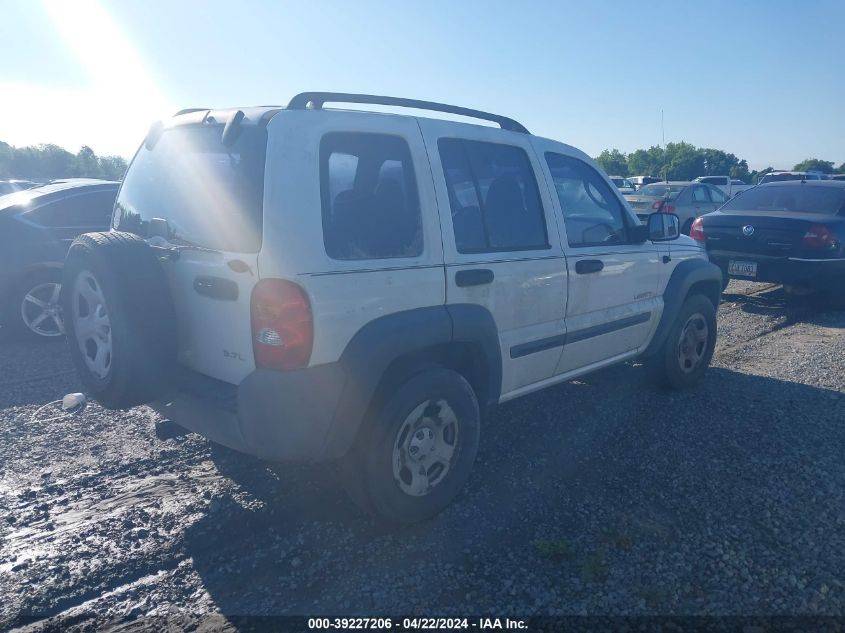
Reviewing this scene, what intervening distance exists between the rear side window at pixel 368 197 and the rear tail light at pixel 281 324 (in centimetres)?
29

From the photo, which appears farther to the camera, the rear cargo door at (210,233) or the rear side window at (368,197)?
the rear side window at (368,197)

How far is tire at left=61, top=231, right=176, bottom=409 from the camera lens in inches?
115

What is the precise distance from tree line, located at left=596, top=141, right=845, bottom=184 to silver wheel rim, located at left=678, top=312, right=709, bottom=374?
4706 centimetres

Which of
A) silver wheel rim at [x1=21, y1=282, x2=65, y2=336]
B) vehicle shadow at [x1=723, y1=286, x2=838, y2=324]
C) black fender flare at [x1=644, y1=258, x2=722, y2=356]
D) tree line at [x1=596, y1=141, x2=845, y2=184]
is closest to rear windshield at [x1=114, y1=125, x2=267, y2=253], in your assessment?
black fender flare at [x1=644, y1=258, x2=722, y2=356]

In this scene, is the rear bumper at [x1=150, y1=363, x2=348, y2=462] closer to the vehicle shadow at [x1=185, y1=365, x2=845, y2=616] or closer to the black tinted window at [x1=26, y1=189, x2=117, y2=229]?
the vehicle shadow at [x1=185, y1=365, x2=845, y2=616]

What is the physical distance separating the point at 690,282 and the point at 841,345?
2.82m

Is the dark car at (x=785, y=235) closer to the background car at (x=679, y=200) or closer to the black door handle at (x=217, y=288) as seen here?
the background car at (x=679, y=200)

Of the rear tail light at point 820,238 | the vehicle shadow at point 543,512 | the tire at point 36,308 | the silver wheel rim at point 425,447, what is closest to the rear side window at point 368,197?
the silver wheel rim at point 425,447

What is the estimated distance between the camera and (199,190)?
3.13m

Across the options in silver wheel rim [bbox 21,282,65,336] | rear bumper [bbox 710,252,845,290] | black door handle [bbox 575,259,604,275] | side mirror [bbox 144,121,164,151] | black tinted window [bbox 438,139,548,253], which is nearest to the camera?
black tinted window [bbox 438,139,548,253]

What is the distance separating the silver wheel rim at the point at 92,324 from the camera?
3166 mm

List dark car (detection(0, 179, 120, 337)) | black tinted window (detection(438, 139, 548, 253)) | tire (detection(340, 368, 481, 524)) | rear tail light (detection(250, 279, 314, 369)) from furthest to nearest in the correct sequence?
dark car (detection(0, 179, 120, 337)) → black tinted window (detection(438, 139, 548, 253)) → tire (detection(340, 368, 481, 524)) → rear tail light (detection(250, 279, 314, 369))

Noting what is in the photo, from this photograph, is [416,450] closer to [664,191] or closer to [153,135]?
[153,135]

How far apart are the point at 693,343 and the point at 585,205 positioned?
1820 mm
